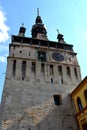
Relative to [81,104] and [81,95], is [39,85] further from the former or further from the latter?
[81,104]

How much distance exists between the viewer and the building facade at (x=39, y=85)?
1616 cm

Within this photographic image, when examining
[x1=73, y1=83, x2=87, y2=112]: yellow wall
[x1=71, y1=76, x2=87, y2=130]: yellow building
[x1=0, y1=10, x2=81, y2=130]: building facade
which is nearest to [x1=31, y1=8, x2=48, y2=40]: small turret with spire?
[x1=0, y1=10, x2=81, y2=130]: building facade

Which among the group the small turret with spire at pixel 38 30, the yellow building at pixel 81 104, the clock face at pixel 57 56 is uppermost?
the small turret with spire at pixel 38 30

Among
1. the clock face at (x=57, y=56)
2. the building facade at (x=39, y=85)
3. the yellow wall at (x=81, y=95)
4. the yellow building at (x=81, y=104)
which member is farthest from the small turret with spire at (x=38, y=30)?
the yellow building at (x=81, y=104)

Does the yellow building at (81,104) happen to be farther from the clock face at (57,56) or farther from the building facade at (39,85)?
the clock face at (57,56)

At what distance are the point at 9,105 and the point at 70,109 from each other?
20.6 ft

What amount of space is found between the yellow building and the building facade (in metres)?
0.77

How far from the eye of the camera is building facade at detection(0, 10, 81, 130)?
16.2m

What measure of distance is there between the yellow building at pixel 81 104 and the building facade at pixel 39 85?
30.3 inches

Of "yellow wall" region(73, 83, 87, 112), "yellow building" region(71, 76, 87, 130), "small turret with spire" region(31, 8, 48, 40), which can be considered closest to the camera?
"yellow building" region(71, 76, 87, 130)

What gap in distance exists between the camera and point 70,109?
17.9 meters

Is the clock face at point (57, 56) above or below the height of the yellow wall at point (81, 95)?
above

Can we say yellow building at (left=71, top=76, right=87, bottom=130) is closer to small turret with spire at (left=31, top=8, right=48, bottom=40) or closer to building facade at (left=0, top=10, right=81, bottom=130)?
building facade at (left=0, top=10, right=81, bottom=130)

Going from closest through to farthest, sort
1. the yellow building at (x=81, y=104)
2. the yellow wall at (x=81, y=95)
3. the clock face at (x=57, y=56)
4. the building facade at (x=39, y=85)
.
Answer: the yellow building at (x=81, y=104)
the yellow wall at (x=81, y=95)
the building facade at (x=39, y=85)
the clock face at (x=57, y=56)
